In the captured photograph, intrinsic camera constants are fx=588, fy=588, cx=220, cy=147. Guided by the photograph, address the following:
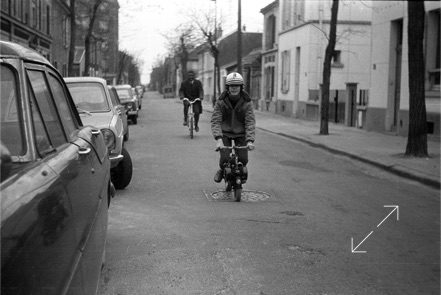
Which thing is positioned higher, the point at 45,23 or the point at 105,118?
the point at 45,23

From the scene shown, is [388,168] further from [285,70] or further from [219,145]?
[285,70]

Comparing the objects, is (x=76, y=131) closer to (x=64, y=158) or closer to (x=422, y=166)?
(x=64, y=158)

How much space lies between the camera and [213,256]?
5188mm

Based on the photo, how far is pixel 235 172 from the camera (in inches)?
306

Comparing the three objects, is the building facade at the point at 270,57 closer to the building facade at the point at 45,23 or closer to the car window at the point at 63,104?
the building facade at the point at 45,23

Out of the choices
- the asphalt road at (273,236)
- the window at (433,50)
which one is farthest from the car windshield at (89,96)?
the window at (433,50)

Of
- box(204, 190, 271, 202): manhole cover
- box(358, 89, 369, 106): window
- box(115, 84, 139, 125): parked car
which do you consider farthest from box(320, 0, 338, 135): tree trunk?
box(204, 190, 271, 202): manhole cover

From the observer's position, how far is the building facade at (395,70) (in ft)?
55.2

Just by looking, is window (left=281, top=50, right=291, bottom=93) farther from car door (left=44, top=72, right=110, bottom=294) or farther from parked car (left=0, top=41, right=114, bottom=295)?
parked car (left=0, top=41, right=114, bottom=295)

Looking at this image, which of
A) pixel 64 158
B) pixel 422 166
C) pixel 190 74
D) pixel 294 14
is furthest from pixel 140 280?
pixel 294 14

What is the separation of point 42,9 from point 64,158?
117 ft

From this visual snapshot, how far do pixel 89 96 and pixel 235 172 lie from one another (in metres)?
3.69

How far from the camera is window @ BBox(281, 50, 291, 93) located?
3416cm

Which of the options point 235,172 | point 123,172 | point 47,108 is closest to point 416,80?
point 235,172
